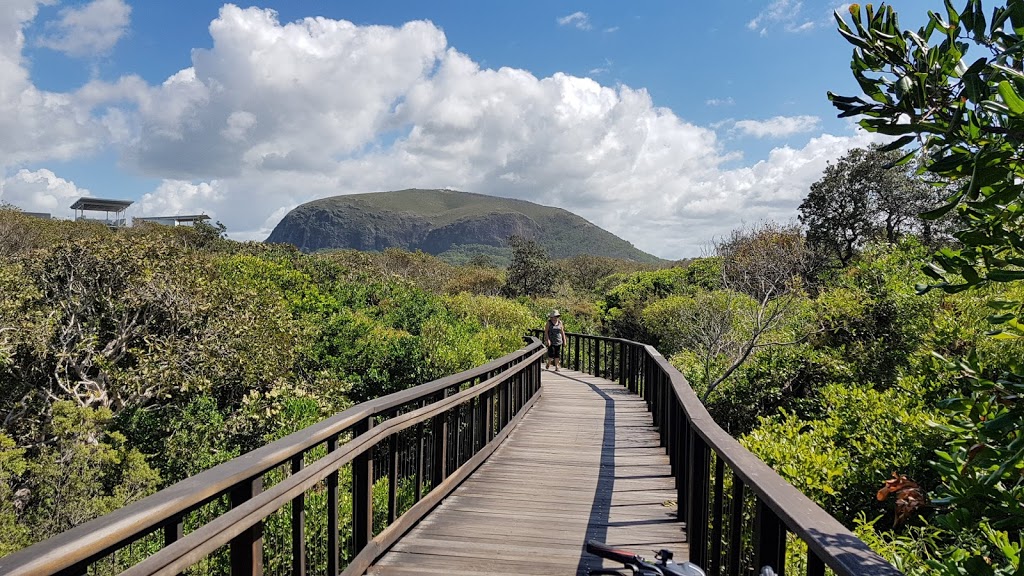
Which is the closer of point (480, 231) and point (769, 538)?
point (769, 538)

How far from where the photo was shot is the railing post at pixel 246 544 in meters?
2.23

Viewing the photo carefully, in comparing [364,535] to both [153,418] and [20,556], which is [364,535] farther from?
[153,418]

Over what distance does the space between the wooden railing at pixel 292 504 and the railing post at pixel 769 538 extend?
5.71ft

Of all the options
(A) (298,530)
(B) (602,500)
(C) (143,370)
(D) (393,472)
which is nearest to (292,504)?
(A) (298,530)

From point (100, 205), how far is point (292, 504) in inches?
3639

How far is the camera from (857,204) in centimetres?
2969

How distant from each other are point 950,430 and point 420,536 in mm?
3195

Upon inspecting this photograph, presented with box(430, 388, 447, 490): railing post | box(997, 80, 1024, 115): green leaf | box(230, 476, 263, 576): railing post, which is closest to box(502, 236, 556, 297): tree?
box(430, 388, 447, 490): railing post

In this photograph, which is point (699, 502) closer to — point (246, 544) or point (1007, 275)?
point (1007, 275)

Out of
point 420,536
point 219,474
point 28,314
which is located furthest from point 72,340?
point 219,474

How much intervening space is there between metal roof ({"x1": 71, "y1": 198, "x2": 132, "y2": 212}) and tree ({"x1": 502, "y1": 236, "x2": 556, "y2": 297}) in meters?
60.4

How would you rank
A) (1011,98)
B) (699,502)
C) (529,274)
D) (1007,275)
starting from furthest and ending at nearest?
(529,274) < (699,502) < (1007,275) < (1011,98)

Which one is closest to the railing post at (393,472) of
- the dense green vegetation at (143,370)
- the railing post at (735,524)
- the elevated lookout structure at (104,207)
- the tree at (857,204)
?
the railing post at (735,524)

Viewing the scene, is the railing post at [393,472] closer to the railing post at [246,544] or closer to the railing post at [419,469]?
the railing post at [419,469]
